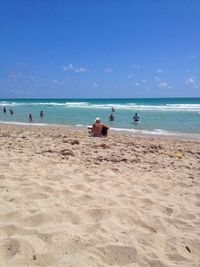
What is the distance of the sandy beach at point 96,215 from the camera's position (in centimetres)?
298

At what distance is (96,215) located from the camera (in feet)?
12.8

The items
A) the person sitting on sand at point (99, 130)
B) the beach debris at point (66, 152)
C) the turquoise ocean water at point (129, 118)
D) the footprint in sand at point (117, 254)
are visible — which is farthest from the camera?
the turquoise ocean water at point (129, 118)

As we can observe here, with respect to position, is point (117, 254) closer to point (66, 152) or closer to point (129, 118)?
point (66, 152)

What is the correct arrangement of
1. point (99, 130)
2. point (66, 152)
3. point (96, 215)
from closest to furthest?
point (96, 215), point (66, 152), point (99, 130)

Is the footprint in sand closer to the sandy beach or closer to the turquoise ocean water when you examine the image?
the sandy beach

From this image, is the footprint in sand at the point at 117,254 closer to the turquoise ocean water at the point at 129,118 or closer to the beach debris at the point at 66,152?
the beach debris at the point at 66,152

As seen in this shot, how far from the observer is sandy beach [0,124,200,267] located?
9.78ft

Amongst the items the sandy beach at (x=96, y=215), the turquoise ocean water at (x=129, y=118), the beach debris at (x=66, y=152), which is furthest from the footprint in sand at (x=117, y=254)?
the turquoise ocean water at (x=129, y=118)

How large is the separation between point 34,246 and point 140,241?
42.1 inches

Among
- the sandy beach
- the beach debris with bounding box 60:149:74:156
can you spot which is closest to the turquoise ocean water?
the beach debris with bounding box 60:149:74:156

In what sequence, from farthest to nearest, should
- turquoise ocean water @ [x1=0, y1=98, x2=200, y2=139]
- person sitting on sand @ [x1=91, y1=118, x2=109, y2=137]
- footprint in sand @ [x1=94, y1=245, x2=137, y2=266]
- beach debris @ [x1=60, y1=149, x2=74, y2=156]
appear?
turquoise ocean water @ [x1=0, y1=98, x2=200, y2=139]
person sitting on sand @ [x1=91, y1=118, x2=109, y2=137]
beach debris @ [x1=60, y1=149, x2=74, y2=156]
footprint in sand @ [x1=94, y1=245, x2=137, y2=266]

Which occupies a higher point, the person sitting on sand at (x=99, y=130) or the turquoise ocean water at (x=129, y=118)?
the person sitting on sand at (x=99, y=130)

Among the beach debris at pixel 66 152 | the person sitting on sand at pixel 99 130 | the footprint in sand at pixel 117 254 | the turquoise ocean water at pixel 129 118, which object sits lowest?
the turquoise ocean water at pixel 129 118

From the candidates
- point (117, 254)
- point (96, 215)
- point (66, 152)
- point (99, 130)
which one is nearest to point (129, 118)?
point (99, 130)
